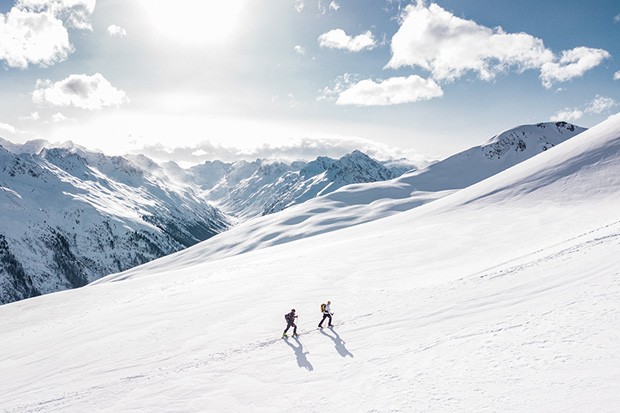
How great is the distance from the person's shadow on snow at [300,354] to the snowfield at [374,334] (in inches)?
4.3

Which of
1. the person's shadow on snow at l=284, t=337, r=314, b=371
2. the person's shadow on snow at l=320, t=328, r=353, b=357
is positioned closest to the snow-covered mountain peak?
the person's shadow on snow at l=320, t=328, r=353, b=357

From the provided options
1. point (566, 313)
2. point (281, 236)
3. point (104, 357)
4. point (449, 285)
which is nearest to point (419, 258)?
point (449, 285)

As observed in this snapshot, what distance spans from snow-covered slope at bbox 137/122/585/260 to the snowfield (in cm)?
6334

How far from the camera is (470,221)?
1596 inches

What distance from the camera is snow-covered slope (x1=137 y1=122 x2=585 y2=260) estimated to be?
102 meters

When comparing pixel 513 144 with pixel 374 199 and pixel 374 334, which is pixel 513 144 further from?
pixel 374 334

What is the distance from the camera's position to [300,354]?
651 inches

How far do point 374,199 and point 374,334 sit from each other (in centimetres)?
12150

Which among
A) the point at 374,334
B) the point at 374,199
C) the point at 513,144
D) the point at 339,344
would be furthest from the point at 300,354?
the point at 513,144

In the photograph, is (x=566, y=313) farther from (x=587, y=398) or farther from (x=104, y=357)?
(x=104, y=357)

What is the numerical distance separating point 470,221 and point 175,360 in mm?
33378

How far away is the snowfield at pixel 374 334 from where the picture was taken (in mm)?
11398

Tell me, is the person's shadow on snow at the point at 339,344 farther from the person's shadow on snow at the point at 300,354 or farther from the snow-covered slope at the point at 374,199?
the snow-covered slope at the point at 374,199

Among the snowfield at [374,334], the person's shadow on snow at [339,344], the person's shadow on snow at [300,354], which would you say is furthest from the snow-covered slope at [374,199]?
the person's shadow on snow at [300,354]
